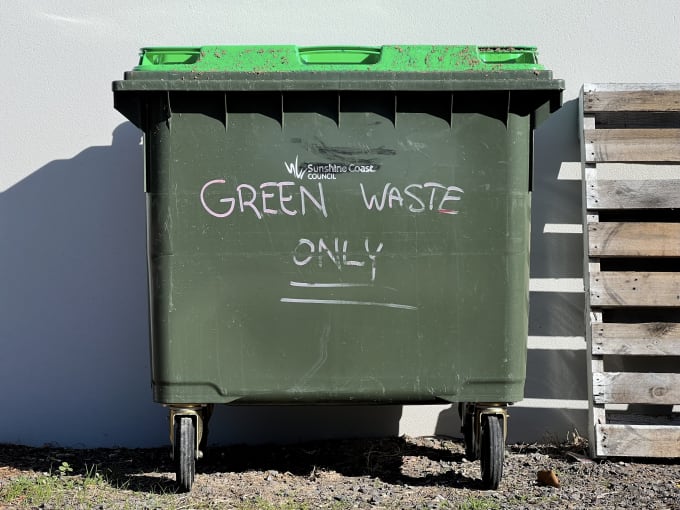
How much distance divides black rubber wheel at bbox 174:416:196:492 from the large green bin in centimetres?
1

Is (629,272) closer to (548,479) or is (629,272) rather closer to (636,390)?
(636,390)

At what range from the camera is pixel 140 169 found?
477 cm

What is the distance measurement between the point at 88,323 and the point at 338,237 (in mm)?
1765

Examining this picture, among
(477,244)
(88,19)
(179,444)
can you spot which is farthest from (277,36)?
(179,444)

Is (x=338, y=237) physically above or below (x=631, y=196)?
below

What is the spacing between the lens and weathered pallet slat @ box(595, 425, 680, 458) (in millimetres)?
4289

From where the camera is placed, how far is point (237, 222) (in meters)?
3.71

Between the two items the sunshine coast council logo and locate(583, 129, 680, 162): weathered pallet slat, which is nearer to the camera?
the sunshine coast council logo

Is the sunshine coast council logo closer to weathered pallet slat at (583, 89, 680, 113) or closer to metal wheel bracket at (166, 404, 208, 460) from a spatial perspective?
metal wheel bracket at (166, 404, 208, 460)

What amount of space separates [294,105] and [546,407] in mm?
2199

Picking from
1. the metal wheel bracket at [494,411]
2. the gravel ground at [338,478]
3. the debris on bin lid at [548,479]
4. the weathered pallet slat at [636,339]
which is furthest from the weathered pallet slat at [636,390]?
the metal wheel bracket at [494,411]

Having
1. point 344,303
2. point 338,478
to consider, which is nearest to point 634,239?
point 344,303

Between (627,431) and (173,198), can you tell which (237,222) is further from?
(627,431)


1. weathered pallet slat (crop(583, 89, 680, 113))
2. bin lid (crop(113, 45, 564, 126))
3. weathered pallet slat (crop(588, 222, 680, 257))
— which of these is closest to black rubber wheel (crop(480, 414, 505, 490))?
weathered pallet slat (crop(588, 222, 680, 257))
